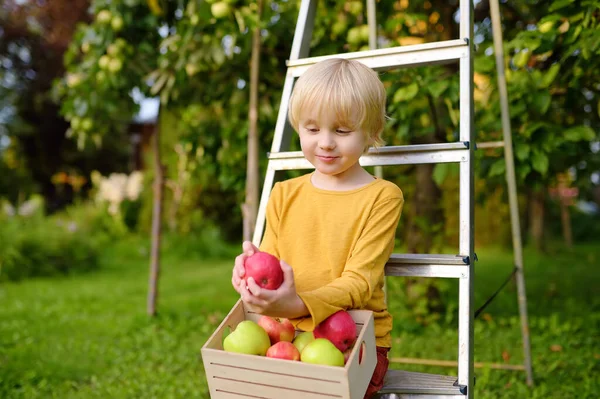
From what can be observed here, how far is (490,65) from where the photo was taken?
269cm

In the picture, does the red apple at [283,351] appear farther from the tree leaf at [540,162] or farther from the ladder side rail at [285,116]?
the tree leaf at [540,162]

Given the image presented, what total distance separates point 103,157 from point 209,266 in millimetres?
5728

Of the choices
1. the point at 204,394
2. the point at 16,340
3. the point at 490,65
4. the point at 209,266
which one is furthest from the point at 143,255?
the point at 490,65

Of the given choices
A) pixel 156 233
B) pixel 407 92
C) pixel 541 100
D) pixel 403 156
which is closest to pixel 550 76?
pixel 541 100

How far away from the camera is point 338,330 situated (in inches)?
53.5

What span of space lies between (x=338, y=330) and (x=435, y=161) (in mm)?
668

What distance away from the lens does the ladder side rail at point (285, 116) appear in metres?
1.89

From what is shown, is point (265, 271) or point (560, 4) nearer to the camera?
point (265, 271)

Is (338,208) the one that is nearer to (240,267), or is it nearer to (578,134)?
(240,267)

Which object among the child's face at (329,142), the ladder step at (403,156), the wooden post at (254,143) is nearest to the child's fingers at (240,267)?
the child's face at (329,142)

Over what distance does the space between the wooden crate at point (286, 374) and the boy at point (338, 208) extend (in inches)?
5.1

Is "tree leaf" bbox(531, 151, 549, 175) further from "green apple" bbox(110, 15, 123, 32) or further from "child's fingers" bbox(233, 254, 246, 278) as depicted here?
"green apple" bbox(110, 15, 123, 32)

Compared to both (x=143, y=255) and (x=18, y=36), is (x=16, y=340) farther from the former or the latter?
(x=18, y=36)

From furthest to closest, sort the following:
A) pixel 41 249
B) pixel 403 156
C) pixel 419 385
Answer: pixel 41 249, pixel 403 156, pixel 419 385
